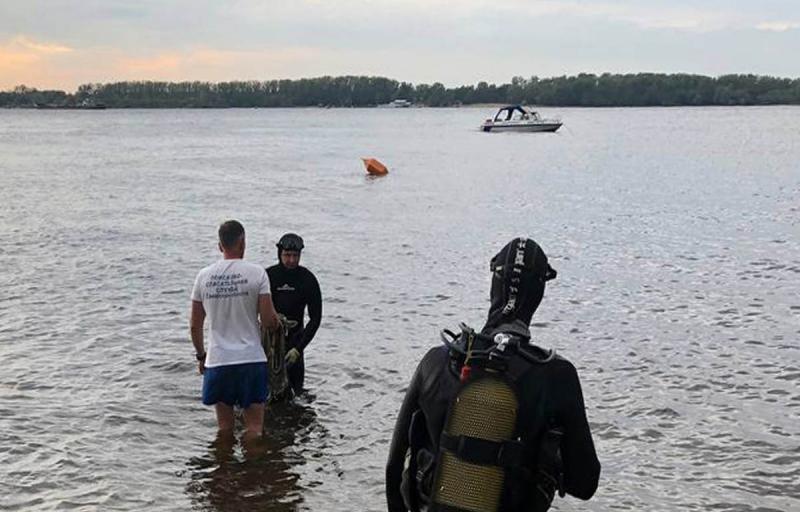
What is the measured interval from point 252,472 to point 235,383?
3.61ft

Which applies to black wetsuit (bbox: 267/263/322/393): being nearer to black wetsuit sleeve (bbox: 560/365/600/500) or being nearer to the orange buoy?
black wetsuit sleeve (bbox: 560/365/600/500)

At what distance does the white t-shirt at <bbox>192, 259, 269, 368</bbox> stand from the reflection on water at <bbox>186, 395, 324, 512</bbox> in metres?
Answer: 1.19

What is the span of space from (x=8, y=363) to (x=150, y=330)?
2.55 meters

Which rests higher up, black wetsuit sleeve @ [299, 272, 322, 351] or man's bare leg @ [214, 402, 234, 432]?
black wetsuit sleeve @ [299, 272, 322, 351]

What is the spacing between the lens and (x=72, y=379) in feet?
37.7

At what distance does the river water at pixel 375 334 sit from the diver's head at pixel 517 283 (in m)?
4.60

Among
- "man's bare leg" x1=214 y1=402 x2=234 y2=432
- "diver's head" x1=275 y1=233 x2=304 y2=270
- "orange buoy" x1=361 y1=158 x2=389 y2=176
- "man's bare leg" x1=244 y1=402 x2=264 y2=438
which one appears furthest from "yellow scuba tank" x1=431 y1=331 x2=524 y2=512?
"orange buoy" x1=361 y1=158 x2=389 y2=176

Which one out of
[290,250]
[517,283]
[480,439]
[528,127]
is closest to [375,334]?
[290,250]

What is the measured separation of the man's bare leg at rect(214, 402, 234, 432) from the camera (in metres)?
8.08

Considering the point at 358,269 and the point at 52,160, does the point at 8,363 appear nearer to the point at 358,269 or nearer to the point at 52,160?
the point at 358,269

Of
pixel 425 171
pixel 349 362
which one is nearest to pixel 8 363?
pixel 349 362

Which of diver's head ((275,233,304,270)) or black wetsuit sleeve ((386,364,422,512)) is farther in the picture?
diver's head ((275,233,304,270))

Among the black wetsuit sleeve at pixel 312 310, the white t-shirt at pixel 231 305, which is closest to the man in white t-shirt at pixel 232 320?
the white t-shirt at pixel 231 305

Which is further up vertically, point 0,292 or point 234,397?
point 234,397
